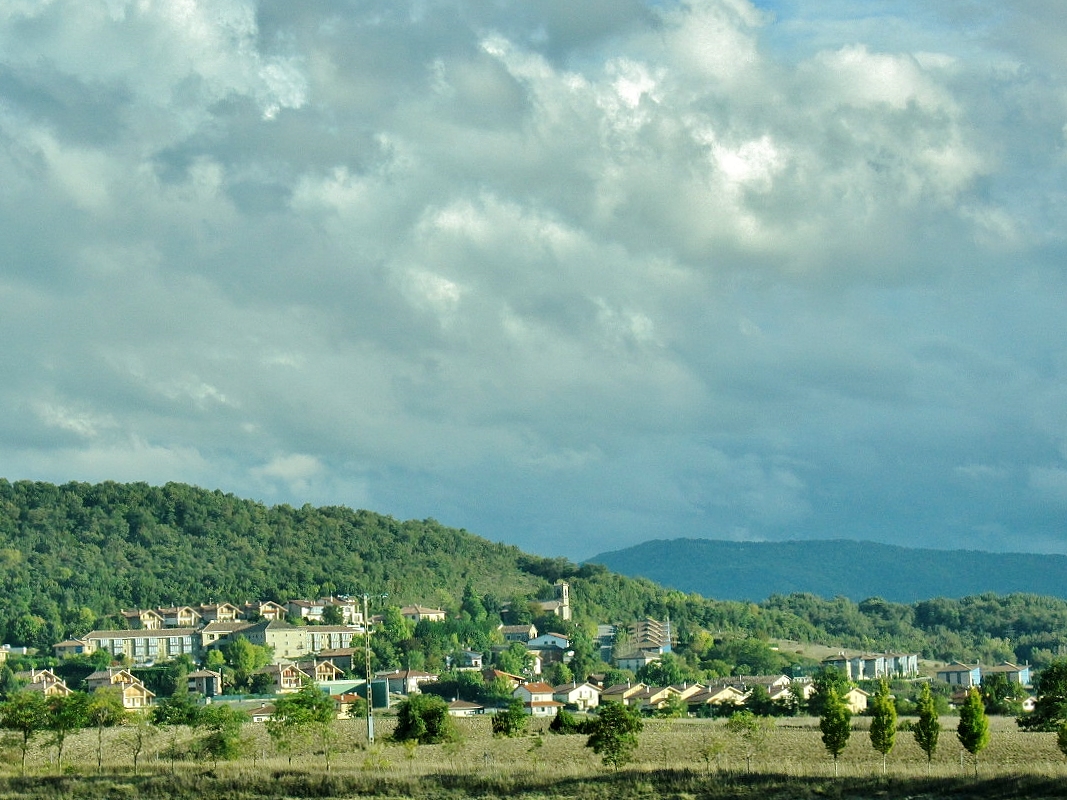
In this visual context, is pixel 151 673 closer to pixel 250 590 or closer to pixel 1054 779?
pixel 250 590

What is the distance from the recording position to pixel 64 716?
69438 millimetres

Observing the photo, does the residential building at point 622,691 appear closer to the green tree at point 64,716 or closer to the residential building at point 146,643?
the residential building at point 146,643

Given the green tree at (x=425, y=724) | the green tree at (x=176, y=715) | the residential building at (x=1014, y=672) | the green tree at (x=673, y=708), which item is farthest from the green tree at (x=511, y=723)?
the residential building at (x=1014, y=672)

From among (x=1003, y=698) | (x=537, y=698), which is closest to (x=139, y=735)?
(x=537, y=698)

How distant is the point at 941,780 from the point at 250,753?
3031 cm

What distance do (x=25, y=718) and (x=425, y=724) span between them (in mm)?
19810

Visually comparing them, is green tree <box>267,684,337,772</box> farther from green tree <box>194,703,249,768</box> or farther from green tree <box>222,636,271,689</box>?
green tree <box>222,636,271,689</box>

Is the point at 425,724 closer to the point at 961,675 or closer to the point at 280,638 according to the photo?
the point at 280,638

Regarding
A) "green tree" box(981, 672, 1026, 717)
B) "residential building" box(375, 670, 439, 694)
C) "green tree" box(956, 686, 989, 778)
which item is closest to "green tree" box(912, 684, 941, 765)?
"green tree" box(956, 686, 989, 778)

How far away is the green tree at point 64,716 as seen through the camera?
226ft

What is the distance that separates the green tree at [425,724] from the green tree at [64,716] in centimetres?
1486

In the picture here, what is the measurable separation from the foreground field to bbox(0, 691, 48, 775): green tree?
4.13 ft

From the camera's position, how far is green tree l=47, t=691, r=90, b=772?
68.8 meters

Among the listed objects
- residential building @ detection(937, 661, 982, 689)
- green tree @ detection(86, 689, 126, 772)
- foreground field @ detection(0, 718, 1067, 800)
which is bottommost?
foreground field @ detection(0, 718, 1067, 800)
